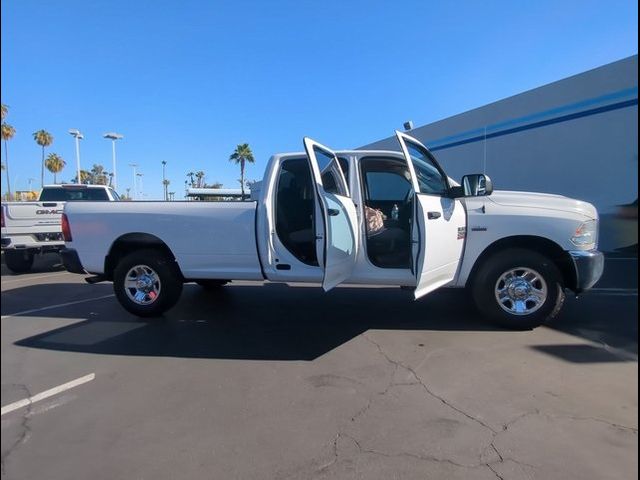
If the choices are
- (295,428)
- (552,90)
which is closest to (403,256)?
(295,428)

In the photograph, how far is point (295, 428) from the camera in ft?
10.2

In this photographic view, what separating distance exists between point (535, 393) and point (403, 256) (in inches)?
85.1

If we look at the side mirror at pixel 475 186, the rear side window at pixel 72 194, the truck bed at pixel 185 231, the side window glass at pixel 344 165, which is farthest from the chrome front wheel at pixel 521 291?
the rear side window at pixel 72 194

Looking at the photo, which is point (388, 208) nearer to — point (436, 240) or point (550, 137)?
point (436, 240)

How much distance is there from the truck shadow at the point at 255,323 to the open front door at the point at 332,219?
809 mm

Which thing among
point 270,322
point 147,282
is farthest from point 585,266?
point 147,282

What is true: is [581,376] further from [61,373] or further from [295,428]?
[61,373]

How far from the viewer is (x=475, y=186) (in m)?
5.08

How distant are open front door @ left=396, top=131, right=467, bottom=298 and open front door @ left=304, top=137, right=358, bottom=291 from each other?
29.3 inches

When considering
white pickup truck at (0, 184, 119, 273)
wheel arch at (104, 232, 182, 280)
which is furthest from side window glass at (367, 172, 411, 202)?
white pickup truck at (0, 184, 119, 273)

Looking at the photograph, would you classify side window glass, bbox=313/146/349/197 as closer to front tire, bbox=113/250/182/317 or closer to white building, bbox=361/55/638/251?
front tire, bbox=113/250/182/317

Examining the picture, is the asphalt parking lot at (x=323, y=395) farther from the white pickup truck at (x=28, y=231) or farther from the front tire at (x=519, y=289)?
the white pickup truck at (x=28, y=231)

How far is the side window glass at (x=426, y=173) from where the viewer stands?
4957mm

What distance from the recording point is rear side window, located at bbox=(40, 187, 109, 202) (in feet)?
40.7
